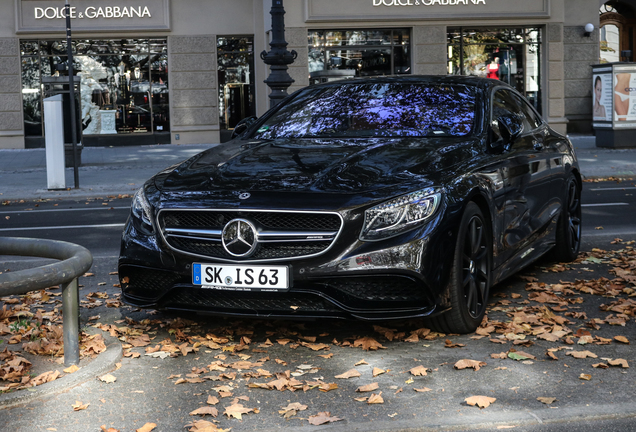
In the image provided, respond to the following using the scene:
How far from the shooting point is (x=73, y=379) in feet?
14.7

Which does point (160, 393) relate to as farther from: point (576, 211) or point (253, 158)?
point (576, 211)

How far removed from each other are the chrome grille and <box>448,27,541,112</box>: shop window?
21.0m

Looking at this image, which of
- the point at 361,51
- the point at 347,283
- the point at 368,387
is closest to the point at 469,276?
the point at 347,283

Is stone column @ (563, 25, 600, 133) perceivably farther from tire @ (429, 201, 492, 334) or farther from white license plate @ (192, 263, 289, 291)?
white license plate @ (192, 263, 289, 291)

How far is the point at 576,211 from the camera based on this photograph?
7.75m

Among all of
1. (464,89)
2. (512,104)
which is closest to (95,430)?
(464,89)

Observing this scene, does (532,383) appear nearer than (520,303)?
Yes

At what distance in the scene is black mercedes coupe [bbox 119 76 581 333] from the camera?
477 cm

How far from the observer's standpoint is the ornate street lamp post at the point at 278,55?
1500 cm

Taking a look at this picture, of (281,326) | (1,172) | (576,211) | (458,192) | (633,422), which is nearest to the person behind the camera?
(633,422)

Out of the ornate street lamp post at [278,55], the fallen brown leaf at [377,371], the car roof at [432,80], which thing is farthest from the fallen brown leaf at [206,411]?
the ornate street lamp post at [278,55]

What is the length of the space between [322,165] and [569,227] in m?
2.98

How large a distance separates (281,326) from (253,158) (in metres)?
1.00

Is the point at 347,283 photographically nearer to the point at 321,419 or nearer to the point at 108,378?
the point at 321,419
